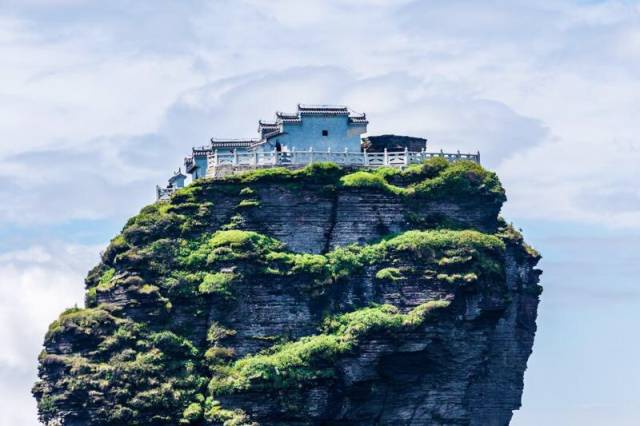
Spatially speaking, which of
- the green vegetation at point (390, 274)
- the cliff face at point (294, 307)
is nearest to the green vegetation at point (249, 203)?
the cliff face at point (294, 307)

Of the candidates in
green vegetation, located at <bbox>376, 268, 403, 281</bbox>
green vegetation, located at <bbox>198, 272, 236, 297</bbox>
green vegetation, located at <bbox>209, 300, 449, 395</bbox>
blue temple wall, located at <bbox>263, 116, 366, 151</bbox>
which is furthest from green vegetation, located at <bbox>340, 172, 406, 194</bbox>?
green vegetation, located at <bbox>198, 272, 236, 297</bbox>

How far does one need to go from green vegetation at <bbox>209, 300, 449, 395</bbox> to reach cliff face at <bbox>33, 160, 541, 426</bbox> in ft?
0.22

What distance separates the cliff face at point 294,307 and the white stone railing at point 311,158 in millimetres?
1470

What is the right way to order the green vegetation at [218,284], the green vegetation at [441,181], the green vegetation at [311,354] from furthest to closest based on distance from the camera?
the green vegetation at [441,181]
the green vegetation at [218,284]
the green vegetation at [311,354]

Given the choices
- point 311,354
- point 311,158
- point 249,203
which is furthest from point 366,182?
point 311,354

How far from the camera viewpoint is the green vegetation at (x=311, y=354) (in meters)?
97.1

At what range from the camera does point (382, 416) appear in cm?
10031

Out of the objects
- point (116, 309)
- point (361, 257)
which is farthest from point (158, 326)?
point (361, 257)

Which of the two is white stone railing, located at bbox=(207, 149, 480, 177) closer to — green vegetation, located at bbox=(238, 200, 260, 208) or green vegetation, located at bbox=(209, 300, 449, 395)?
green vegetation, located at bbox=(238, 200, 260, 208)

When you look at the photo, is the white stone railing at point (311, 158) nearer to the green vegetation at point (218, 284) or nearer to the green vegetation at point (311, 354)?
the green vegetation at point (218, 284)

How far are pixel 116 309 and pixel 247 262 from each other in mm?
6561

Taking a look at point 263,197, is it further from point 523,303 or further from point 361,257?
point 523,303

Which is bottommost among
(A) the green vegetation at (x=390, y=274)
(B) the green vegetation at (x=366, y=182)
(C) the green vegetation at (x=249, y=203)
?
(A) the green vegetation at (x=390, y=274)

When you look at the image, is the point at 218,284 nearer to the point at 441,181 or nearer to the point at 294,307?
the point at 294,307
